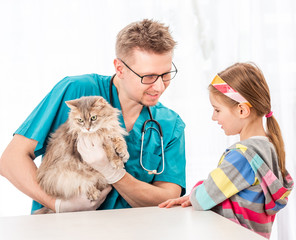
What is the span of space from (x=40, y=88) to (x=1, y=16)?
0.63 meters

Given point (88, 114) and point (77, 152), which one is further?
point (77, 152)

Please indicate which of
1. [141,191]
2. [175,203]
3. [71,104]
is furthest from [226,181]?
[71,104]

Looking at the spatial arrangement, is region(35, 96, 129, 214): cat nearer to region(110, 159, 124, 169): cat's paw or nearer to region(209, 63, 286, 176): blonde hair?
region(110, 159, 124, 169): cat's paw

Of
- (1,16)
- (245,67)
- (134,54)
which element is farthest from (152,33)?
(1,16)

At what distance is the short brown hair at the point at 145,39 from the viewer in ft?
5.41

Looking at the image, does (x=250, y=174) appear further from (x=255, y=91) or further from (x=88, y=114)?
(x=88, y=114)

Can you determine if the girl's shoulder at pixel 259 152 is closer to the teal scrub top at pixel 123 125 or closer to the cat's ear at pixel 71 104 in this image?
the teal scrub top at pixel 123 125

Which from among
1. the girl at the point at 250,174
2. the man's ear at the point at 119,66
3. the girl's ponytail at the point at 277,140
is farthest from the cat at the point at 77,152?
the girl's ponytail at the point at 277,140

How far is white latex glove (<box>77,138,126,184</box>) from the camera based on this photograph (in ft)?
5.08

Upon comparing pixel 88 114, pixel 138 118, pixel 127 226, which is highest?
pixel 88 114

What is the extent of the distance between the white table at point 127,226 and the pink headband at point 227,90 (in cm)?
53

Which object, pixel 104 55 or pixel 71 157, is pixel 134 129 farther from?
pixel 104 55

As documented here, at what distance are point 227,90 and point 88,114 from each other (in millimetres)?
654

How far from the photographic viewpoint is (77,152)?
5.45 ft
